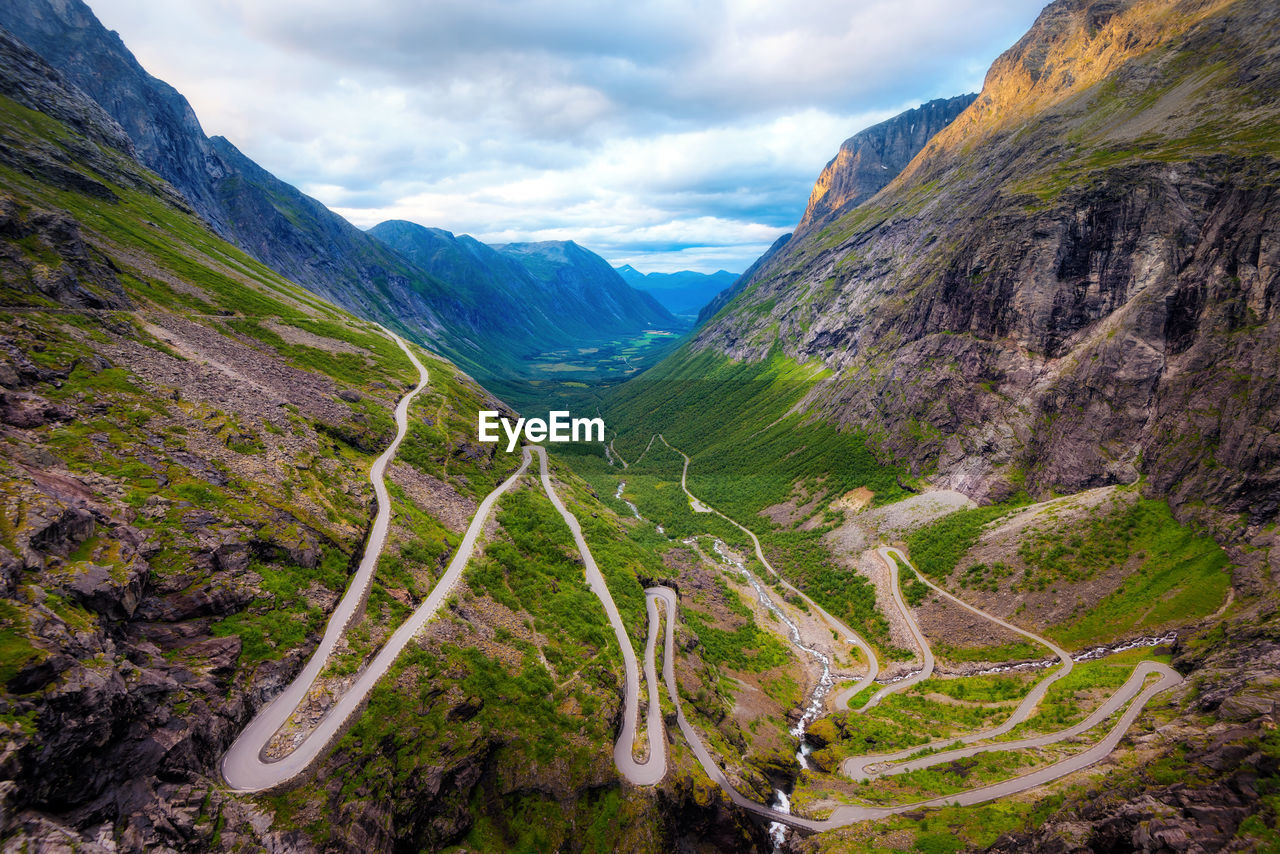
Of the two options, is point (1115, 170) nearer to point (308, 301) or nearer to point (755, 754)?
point (755, 754)

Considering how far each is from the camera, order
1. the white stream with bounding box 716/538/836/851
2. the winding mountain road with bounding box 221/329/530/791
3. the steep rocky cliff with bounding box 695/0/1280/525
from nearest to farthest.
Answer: the winding mountain road with bounding box 221/329/530/791, the white stream with bounding box 716/538/836/851, the steep rocky cliff with bounding box 695/0/1280/525

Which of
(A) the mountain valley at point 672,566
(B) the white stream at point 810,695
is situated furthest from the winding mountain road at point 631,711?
(B) the white stream at point 810,695

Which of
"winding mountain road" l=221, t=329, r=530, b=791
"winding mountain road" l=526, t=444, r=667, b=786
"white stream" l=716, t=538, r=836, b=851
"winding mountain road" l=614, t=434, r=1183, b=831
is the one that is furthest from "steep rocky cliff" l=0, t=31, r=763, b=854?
"winding mountain road" l=614, t=434, r=1183, b=831

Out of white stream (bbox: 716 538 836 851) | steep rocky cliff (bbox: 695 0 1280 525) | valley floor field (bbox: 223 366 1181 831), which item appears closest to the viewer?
valley floor field (bbox: 223 366 1181 831)

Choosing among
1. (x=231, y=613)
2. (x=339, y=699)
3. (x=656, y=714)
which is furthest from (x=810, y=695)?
(x=231, y=613)

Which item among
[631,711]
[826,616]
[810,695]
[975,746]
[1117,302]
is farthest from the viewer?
[1117,302]

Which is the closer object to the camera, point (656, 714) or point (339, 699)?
point (339, 699)

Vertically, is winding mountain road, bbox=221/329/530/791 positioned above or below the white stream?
above

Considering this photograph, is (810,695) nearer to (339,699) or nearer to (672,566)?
(672,566)

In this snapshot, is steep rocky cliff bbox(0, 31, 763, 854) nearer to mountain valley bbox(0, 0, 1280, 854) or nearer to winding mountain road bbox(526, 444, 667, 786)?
mountain valley bbox(0, 0, 1280, 854)
